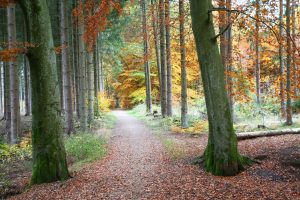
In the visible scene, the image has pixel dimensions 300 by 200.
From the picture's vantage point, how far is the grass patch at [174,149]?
9.26 m

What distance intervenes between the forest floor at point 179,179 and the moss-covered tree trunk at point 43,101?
473mm

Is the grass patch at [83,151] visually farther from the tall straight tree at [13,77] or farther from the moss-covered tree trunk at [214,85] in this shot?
the moss-covered tree trunk at [214,85]

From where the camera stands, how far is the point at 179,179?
679 cm

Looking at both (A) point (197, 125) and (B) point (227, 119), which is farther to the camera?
(A) point (197, 125)

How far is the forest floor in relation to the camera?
19.0 feet

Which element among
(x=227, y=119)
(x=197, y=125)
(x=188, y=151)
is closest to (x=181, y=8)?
(x=197, y=125)

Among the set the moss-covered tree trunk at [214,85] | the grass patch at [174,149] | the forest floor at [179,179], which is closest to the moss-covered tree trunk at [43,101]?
the forest floor at [179,179]

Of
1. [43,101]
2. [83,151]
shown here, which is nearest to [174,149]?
[83,151]

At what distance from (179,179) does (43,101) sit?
3.64m

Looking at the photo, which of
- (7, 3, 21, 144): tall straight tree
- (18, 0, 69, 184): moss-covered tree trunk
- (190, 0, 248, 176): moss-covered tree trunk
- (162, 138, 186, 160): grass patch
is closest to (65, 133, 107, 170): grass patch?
(18, 0, 69, 184): moss-covered tree trunk

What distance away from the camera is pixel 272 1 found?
28.0ft

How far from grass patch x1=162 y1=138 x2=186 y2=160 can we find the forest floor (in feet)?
0.11

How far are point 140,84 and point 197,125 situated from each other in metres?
21.8

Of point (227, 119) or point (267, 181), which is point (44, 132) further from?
point (267, 181)
